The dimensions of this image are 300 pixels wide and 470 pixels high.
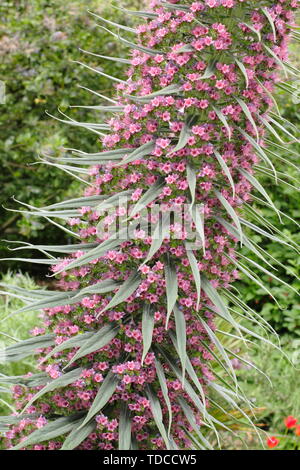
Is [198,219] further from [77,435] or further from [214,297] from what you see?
[77,435]

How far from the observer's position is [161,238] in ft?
5.41

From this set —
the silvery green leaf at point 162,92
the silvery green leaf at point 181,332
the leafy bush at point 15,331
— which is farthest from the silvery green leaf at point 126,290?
the leafy bush at point 15,331

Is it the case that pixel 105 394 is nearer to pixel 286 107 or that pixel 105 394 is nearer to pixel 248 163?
pixel 248 163

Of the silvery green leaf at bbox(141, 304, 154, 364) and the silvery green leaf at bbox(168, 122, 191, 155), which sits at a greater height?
the silvery green leaf at bbox(168, 122, 191, 155)

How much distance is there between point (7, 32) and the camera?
5172 mm

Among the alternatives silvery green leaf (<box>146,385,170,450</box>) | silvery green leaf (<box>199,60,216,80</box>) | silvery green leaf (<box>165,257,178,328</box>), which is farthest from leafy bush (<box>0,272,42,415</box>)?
silvery green leaf (<box>199,60,216,80</box>)

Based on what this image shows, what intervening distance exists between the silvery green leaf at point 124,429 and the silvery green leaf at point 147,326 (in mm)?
258

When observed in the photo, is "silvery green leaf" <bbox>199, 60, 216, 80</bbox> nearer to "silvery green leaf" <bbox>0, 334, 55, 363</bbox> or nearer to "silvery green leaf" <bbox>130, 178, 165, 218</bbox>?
"silvery green leaf" <bbox>130, 178, 165, 218</bbox>

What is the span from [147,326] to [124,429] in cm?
30

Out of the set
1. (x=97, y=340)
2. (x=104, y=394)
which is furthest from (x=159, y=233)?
(x=104, y=394)

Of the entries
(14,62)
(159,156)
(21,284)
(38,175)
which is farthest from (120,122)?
(14,62)

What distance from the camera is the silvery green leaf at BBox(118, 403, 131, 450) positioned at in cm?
168

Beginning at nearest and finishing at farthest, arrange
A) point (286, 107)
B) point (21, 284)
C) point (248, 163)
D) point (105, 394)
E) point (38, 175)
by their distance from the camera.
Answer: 1. point (105, 394)
2. point (248, 163)
3. point (21, 284)
4. point (38, 175)
5. point (286, 107)
